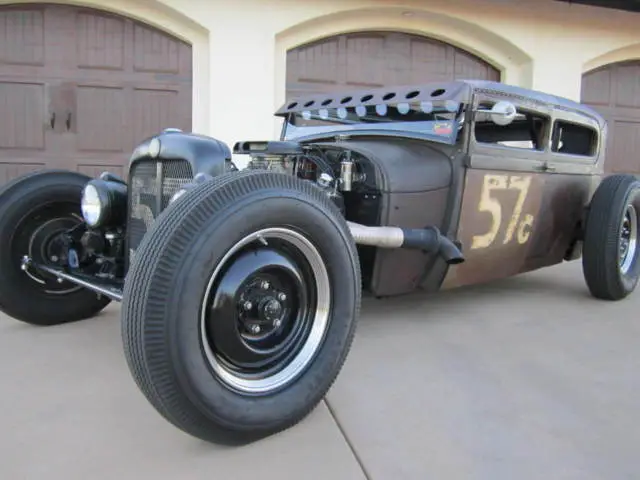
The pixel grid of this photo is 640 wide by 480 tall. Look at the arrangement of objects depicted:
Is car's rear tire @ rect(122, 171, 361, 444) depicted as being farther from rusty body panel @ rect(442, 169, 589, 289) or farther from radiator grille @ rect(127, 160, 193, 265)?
rusty body panel @ rect(442, 169, 589, 289)

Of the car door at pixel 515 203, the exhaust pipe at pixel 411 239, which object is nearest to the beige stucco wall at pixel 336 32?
the car door at pixel 515 203

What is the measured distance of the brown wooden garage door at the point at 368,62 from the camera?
24.4 feet

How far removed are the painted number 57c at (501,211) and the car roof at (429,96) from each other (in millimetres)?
486

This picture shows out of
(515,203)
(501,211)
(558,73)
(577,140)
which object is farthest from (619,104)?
(501,211)

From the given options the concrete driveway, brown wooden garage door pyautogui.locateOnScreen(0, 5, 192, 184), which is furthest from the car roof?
brown wooden garage door pyautogui.locateOnScreen(0, 5, 192, 184)

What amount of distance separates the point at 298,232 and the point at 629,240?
3.26m

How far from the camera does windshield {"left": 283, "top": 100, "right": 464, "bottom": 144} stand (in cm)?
301

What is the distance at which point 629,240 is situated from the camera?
4.10 m

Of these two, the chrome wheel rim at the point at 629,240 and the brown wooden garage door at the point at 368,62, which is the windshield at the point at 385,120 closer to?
the chrome wheel rim at the point at 629,240

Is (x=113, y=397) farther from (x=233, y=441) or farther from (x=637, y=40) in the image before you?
(x=637, y=40)

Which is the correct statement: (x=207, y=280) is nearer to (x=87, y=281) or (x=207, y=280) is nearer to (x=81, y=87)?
(x=87, y=281)

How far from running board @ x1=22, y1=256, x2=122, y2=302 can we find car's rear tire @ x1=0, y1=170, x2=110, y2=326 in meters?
0.08

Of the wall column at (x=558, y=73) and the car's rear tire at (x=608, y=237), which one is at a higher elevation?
the wall column at (x=558, y=73)

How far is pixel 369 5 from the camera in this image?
287 inches
